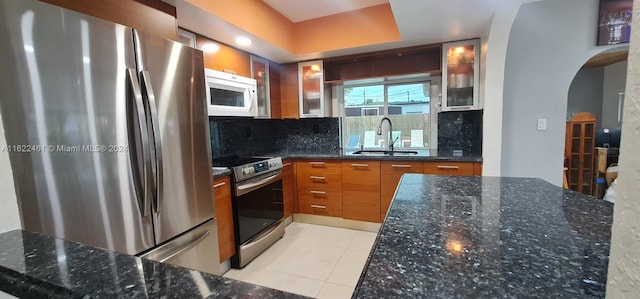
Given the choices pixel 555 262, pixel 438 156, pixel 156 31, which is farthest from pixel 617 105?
pixel 156 31

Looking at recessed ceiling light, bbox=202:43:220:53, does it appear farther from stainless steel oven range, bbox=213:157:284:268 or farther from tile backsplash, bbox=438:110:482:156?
tile backsplash, bbox=438:110:482:156

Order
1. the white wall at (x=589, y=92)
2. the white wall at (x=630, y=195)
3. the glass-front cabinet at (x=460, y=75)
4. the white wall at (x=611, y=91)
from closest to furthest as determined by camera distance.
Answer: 1. the white wall at (x=630, y=195)
2. the glass-front cabinet at (x=460, y=75)
3. the white wall at (x=611, y=91)
4. the white wall at (x=589, y=92)

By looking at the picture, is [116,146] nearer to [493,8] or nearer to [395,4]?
[395,4]

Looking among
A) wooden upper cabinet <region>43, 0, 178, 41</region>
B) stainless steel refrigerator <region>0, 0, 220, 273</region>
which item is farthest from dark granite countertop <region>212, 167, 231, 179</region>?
wooden upper cabinet <region>43, 0, 178, 41</region>

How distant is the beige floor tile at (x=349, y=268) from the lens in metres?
2.06

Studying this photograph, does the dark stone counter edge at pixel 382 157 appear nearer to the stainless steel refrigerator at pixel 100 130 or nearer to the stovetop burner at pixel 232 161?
the stovetop burner at pixel 232 161

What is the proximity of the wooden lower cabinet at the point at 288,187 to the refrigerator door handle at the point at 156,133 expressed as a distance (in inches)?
66.6

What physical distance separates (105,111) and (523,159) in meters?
3.28

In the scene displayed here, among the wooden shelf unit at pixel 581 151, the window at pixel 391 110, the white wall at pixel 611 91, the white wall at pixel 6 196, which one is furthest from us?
the white wall at pixel 611 91

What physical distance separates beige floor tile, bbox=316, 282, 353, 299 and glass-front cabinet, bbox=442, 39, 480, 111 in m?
2.06

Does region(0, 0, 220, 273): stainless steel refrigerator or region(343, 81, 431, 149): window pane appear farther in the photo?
region(343, 81, 431, 149): window pane

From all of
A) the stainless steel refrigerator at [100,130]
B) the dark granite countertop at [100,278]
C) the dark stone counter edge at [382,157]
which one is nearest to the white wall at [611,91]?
the dark stone counter edge at [382,157]

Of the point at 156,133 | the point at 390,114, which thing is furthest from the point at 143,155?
the point at 390,114

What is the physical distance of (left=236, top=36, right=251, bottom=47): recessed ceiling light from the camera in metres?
2.41
